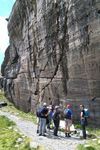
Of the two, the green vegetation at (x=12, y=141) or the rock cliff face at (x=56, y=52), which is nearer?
the green vegetation at (x=12, y=141)

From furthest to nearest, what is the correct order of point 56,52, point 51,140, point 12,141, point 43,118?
1. point 56,52
2. point 43,118
3. point 51,140
4. point 12,141

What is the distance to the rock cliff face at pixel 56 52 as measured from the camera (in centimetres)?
3028

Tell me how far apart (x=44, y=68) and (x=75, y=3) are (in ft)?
29.9

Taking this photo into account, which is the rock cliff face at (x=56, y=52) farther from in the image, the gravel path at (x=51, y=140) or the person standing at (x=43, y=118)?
the person standing at (x=43, y=118)

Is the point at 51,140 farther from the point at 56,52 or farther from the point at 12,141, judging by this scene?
the point at 56,52

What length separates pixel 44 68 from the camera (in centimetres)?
3953

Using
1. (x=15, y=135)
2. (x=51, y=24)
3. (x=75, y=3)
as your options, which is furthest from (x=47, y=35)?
(x=15, y=135)

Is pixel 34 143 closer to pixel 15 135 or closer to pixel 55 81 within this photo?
pixel 15 135

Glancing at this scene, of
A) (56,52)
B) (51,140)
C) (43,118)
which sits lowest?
(51,140)

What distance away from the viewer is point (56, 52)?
36.1 m

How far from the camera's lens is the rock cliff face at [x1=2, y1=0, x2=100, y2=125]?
99.3 feet

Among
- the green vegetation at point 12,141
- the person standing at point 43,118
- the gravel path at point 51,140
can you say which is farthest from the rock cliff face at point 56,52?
the green vegetation at point 12,141

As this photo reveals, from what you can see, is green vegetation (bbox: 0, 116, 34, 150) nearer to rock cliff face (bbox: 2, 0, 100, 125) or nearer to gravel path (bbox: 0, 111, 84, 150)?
gravel path (bbox: 0, 111, 84, 150)

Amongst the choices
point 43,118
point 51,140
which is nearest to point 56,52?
point 43,118
